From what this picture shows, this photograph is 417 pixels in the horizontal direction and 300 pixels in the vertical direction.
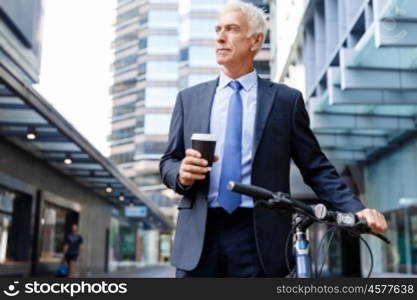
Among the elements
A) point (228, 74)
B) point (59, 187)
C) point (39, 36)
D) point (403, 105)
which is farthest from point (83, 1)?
point (228, 74)

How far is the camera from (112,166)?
763 inches

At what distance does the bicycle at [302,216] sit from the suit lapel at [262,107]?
0.40 meters

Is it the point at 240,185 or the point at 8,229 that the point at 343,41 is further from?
the point at 240,185

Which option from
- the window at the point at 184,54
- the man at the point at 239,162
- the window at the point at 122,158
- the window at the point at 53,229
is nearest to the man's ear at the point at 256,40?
the man at the point at 239,162

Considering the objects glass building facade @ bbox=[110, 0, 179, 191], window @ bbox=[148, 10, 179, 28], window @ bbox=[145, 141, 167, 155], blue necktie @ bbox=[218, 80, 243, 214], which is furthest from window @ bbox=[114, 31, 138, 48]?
blue necktie @ bbox=[218, 80, 243, 214]

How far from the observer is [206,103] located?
208 cm

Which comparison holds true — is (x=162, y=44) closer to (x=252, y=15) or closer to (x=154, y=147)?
(x=154, y=147)

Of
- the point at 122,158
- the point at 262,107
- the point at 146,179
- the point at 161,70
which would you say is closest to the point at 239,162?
the point at 262,107

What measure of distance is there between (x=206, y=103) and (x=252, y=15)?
340 mm

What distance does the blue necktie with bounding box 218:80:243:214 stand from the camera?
75.9 inches

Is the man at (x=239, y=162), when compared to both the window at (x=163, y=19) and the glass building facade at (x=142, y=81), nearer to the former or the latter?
the glass building facade at (x=142, y=81)

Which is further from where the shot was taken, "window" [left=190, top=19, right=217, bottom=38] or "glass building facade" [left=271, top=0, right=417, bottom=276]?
"window" [left=190, top=19, right=217, bottom=38]

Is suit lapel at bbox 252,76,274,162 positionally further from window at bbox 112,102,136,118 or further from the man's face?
window at bbox 112,102,136,118

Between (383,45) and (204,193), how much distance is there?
22.6 feet
